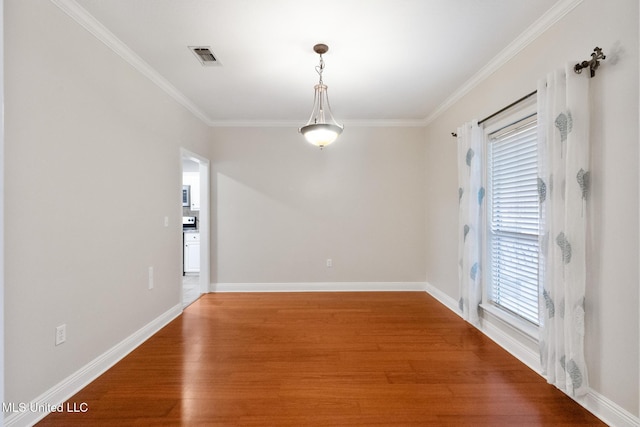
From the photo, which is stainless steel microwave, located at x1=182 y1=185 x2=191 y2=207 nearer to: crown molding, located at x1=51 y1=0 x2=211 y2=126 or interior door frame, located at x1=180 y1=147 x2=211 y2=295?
interior door frame, located at x1=180 y1=147 x2=211 y2=295

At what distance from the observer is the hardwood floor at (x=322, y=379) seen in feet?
5.79

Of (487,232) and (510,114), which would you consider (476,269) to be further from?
(510,114)

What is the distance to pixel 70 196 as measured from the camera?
6.40 ft

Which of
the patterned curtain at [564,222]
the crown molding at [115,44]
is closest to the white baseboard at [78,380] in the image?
the crown molding at [115,44]

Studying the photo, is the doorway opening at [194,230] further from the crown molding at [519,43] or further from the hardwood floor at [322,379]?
the crown molding at [519,43]

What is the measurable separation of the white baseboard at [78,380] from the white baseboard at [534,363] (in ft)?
11.1

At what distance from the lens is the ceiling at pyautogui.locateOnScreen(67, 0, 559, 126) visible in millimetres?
2010

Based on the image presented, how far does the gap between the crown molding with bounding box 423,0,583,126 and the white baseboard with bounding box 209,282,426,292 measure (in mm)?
2753

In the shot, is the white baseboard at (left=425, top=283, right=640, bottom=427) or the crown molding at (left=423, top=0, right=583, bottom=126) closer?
the white baseboard at (left=425, top=283, right=640, bottom=427)

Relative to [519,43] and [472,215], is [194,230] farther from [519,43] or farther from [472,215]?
[519,43]

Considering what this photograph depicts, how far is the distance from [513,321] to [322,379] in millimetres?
1775

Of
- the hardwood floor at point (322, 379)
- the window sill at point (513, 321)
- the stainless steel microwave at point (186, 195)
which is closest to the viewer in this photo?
the hardwood floor at point (322, 379)

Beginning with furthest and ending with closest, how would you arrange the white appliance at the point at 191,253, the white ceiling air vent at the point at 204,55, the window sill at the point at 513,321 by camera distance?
the white appliance at the point at 191,253 < the white ceiling air vent at the point at 204,55 < the window sill at the point at 513,321

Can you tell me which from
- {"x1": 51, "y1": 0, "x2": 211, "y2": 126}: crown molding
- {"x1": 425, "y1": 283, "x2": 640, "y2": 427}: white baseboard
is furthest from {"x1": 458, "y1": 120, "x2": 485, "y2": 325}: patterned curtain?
{"x1": 51, "y1": 0, "x2": 211, "y2": 126}: crown molding
